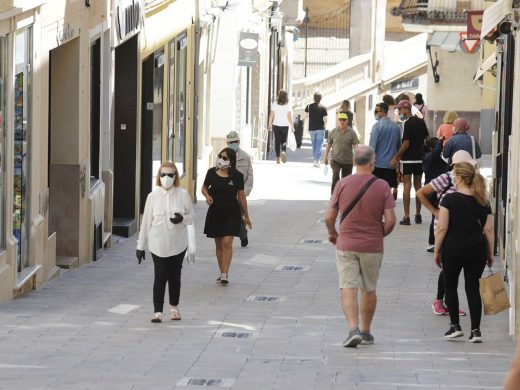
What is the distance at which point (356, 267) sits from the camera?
445 inches

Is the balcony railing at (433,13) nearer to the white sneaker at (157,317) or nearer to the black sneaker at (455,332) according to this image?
the white sneaker at (157,317)

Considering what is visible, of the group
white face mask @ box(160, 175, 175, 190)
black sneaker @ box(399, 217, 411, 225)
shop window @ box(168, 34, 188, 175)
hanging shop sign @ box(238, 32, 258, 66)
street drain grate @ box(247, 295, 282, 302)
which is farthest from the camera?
hanging shop sign @ box(238, 32, 258, 66)

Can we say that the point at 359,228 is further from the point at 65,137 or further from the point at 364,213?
the point at 65,137

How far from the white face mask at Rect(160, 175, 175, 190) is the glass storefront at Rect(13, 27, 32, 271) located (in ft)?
6.78

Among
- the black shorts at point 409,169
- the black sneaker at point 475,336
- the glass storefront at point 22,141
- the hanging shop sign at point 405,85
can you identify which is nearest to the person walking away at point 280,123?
the black shorts at point 409,169

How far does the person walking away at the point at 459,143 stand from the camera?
17703 mm

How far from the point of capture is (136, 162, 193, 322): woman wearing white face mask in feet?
40.9

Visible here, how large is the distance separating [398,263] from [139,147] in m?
4.68

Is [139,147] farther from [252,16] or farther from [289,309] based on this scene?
[252,16]

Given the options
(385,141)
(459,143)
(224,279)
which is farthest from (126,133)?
(224,279)

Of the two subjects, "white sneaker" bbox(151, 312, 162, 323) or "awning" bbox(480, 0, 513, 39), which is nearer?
"white sneaker" bbox(151, 312, 162, 323)

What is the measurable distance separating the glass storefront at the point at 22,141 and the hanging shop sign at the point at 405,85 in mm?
33846

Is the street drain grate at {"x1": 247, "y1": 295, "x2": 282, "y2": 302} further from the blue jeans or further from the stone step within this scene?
the blue jeans

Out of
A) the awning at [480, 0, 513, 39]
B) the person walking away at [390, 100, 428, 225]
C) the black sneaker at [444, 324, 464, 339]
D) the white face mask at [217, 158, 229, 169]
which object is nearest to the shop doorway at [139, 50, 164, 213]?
the person walking away at [390, 100, 428, 225]
